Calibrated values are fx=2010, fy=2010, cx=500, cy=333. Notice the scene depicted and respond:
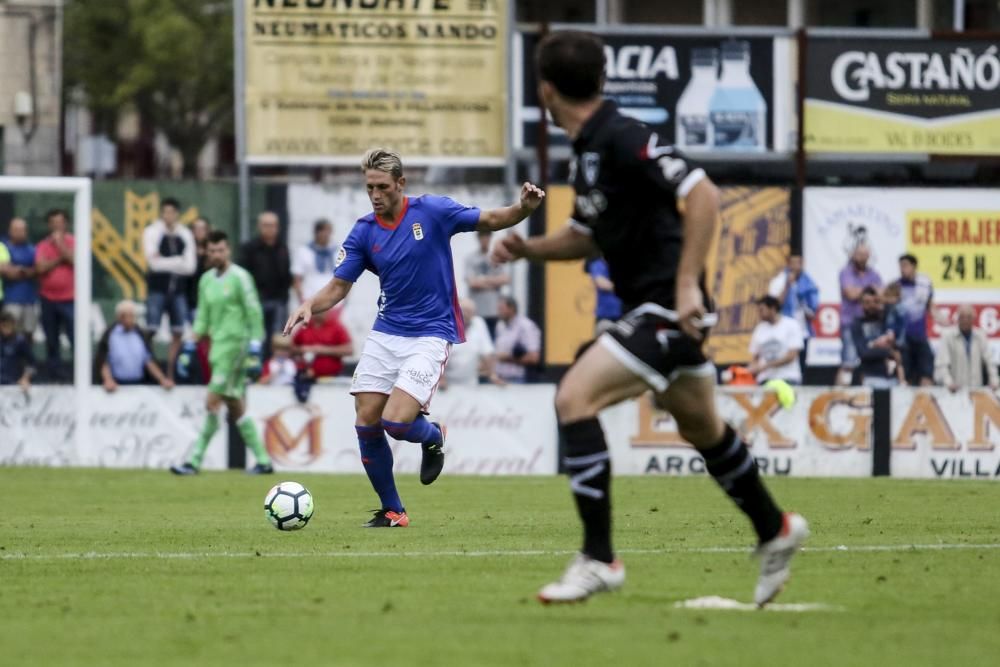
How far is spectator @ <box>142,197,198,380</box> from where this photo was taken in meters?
23.7

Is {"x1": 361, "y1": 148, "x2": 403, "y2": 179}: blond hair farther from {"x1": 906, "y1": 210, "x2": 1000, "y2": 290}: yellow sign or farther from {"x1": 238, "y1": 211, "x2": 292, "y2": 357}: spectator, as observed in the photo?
{"x1": 906, "y1": 210, "x2": 1000, "y2": 290}: yellow sign

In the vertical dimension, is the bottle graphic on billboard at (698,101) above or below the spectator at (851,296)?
above

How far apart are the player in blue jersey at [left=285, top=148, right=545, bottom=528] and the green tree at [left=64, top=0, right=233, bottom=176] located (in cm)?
3748

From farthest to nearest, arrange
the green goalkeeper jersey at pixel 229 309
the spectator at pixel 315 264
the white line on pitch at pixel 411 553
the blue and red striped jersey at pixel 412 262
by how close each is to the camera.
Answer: the spectator at pixel 315 264 → the green goalkeeper jersey at pixel 229 309 → the blue and red striped jersey at pixel 412 262 → the white line on pitch at pixel 411 553

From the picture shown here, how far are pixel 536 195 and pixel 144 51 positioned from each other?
139ft

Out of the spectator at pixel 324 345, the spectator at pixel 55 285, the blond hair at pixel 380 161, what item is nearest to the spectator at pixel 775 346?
the spectator at pixel 324 345

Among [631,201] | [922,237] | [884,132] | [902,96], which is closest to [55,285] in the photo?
[884,132]

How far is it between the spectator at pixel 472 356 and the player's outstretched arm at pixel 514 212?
1010 centimetres

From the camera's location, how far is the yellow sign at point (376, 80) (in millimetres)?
25000

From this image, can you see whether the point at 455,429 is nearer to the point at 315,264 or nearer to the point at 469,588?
the point at 315,264

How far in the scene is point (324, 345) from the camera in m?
22.5

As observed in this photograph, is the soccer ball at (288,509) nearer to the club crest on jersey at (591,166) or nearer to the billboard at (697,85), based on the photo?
the club crest on jersey at (591,166)

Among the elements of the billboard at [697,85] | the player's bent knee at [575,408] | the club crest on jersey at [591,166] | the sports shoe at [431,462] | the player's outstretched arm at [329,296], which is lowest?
the sports shoe at [431,462]

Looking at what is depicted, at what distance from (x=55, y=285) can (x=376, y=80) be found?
16.1 feet
